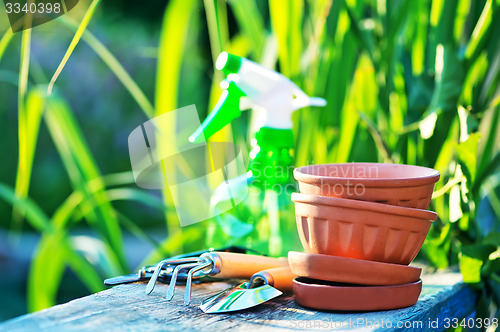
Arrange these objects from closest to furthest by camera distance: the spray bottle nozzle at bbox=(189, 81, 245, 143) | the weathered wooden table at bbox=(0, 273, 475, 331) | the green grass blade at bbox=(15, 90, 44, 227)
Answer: the weathered wooden table at bbox=(0, 273, 475, 331) → the spray bottle nozzle at bbox=(189, 81, 245, 143) → the green grass blade at bbox=(15, 90, 44, 227)

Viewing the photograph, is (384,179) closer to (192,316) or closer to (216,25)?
(192,316)

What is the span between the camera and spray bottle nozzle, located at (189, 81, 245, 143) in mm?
519

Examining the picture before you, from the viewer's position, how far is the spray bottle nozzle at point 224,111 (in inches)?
20.4

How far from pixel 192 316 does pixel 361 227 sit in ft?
0.48

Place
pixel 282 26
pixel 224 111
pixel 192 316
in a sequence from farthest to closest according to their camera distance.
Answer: pixel 282 26
pixel 224 111
pixel 192 316

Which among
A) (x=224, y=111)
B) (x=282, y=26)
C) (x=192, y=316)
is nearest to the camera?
(x=192, y=316)

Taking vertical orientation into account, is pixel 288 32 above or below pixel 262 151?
above

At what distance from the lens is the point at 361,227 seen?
1.38 ft

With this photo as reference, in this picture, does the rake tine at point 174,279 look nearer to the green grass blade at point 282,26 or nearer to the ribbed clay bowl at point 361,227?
the ribbed clay bowl at point 361,227

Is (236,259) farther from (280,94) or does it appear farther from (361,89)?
(361,89)

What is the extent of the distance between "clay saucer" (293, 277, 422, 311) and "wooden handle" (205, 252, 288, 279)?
6 cm

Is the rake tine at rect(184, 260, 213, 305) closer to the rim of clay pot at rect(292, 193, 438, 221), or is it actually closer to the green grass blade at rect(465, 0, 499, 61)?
the rim of clay pot at rect(292, 193, 438, 221)

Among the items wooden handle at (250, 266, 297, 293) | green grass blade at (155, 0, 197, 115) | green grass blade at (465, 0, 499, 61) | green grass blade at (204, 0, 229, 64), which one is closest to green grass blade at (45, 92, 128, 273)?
green grass blade at (155, 0, 197, 115)

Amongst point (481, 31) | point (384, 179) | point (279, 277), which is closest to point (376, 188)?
point (384, 179)
